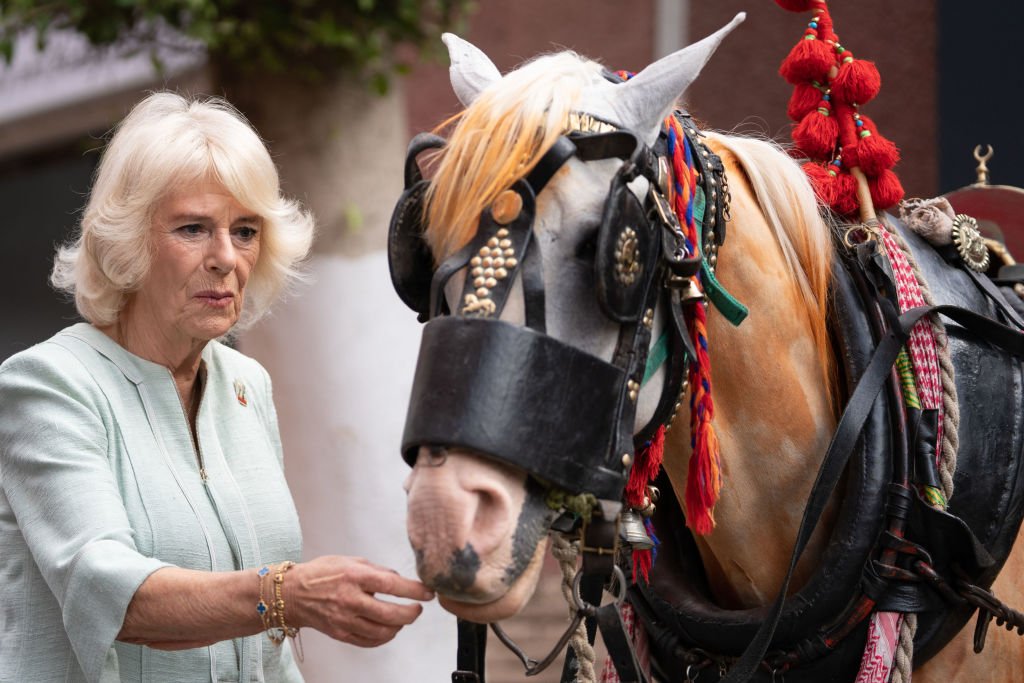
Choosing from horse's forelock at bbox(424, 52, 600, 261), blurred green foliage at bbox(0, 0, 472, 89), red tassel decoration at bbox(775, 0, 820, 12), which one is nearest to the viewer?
horse's forelock at bbox(424, 52, 600, 261)

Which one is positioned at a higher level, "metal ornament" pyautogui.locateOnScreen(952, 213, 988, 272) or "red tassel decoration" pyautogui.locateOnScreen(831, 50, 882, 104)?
"red tassel decoration" pyautogui.locateOnScreen(831, 50, 882, 104)

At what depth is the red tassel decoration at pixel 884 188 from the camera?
6.98ft

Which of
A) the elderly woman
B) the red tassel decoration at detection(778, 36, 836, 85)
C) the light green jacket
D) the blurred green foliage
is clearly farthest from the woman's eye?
the blurred green foliage

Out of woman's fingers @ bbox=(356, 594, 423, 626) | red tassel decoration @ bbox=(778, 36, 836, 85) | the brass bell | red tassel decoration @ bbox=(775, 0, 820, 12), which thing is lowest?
woman's fingers @ bbox=(356, 594, 423, 626)

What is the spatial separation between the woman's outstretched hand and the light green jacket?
Answer: 0.84 ft

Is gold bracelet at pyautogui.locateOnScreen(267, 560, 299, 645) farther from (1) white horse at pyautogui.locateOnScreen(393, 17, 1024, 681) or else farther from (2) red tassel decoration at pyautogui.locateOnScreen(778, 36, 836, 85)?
(2) red tassel decoration at pyautogui.locateOnScreen(778, 36, 836, 85)

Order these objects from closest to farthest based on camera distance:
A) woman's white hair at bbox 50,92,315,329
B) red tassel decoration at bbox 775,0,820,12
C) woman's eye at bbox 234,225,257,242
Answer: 1. woman's white hair at bbox 50,92,315,329
2. woman's eye at bbox 234,225,257,242
3. red tassel decoration at bbox 775,0,820,12

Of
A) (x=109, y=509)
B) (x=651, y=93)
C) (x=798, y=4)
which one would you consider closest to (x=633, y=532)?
(x=651, y=93)

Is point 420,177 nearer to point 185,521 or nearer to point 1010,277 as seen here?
point 185,521

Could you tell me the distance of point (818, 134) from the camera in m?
2.17

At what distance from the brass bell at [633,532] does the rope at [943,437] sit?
1.38 feet

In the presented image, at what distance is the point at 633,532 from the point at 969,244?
87cm

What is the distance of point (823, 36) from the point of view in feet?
7.31

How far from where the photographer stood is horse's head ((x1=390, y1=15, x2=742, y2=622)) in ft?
4.73
